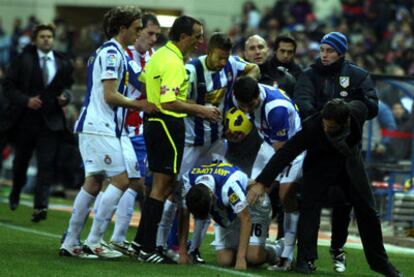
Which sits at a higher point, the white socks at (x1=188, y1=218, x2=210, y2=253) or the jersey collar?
the jersey collar

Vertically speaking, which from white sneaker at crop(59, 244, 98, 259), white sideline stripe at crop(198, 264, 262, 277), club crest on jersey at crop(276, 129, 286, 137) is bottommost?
white sneaker at crop(59, 244, 98, 259)

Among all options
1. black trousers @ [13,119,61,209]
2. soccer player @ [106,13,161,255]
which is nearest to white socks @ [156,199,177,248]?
soccer player @ [106,13,161,255]

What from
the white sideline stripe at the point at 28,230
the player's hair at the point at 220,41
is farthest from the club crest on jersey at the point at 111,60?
the white sideline stripe at the point at 28,230

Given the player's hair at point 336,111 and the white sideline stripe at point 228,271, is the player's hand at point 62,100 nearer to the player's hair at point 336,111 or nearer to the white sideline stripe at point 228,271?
the white sideline stripe at point 228,271

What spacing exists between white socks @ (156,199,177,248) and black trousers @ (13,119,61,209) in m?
4.00

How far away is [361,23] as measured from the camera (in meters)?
27.3

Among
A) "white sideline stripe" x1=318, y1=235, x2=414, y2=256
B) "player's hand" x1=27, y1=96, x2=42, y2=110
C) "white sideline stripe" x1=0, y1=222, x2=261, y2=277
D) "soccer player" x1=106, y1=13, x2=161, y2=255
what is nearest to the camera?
"white sideline stripe" x1=0, y1=222, x2=261, y2=277

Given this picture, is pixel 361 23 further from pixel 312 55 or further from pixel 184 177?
pixel 184 177

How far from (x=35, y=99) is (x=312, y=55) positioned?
28.9 feet

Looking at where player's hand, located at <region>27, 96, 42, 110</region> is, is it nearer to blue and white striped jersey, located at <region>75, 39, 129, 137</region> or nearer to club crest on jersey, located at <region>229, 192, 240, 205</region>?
blue and white striped jersey, located at <region>75, 39, 129, 137</region>

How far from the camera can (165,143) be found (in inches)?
445

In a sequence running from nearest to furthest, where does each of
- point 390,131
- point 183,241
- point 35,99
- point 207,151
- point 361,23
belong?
point 183,241
point 207,151
point 35,99
point 390,131
point 361,23

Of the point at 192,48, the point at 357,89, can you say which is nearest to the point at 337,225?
the point at 357,89

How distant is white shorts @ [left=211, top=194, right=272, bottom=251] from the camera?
11.8 meters
